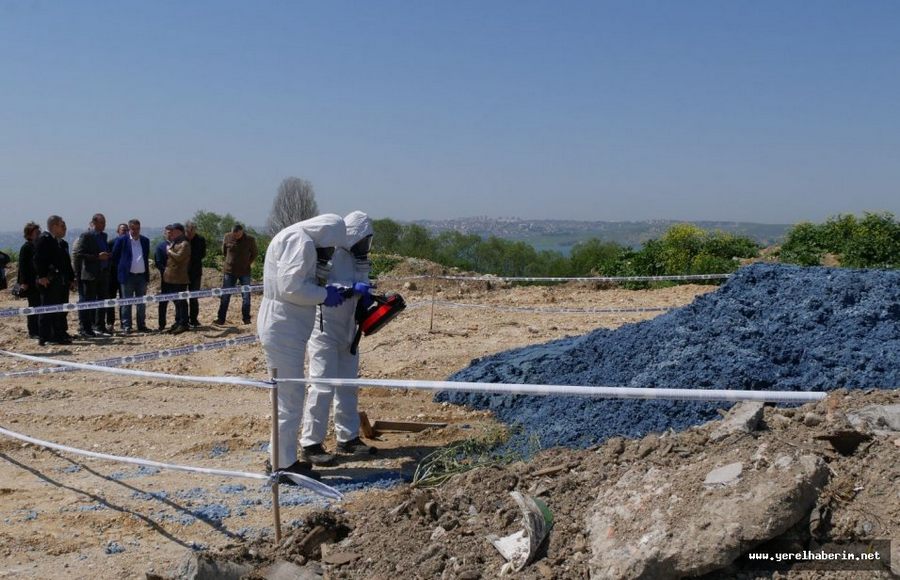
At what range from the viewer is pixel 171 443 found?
726 cm

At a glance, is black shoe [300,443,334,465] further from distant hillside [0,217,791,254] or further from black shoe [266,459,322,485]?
distant hillside [0,217,791,254]

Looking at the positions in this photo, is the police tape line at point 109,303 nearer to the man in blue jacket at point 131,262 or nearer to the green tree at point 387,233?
the man in blue jacket at point 131,262

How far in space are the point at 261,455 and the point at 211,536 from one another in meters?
1.75

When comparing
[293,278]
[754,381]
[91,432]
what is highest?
[293,278]

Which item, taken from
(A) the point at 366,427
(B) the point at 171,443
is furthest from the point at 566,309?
(B) the point at 171,443

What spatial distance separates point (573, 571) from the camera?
3.29m

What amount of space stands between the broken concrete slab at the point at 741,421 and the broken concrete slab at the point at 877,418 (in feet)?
1.36

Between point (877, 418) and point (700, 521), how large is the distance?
1252mm

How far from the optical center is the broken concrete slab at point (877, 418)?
369 cm

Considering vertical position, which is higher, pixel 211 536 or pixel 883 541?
pixel 883 541

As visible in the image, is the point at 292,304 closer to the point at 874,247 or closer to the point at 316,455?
the point at 316,455

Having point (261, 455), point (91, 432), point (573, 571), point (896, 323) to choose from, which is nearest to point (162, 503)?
point (261, 455)

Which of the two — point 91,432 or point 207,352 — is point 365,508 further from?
point 207,352

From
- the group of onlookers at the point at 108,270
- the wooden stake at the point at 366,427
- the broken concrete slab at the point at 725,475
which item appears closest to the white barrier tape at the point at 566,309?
the group of onlookers at the point at 108,270
